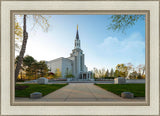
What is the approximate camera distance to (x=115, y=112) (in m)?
4.16

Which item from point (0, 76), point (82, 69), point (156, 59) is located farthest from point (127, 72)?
point (0, 76)

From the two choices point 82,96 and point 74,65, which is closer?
point 82,96

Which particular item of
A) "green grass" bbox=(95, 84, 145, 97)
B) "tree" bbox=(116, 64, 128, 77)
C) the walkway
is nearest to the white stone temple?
"tree" bbox=(116, 64, 128, 77)

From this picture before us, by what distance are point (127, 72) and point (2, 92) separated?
1420 inches

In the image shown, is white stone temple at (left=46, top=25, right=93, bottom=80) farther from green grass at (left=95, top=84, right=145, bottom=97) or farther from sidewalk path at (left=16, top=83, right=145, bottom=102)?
sidewalk path at (left=16, top=83, right=145, bottom=102)

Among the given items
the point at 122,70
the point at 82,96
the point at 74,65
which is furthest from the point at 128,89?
the point at 74,65

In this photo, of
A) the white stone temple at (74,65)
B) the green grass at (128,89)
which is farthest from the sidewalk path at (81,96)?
the white stone temple at (74,65)

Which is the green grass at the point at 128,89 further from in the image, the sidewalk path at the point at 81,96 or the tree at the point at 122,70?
the tree at the point at 122,70

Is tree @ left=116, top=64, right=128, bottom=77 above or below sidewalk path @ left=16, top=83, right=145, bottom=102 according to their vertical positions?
below

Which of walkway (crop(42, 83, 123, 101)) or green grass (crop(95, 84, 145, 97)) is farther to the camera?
green grass (crop(95, 84, 145, 97))

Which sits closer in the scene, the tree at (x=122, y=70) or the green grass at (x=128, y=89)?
the green grass at (x=128, y=89)

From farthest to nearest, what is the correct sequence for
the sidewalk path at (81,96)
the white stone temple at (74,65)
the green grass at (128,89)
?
the white stone temple at (74,65)
the green grass at (128,89)
the sidewalk path at (81,96)

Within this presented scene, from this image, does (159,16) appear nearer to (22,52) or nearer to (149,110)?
(149,110)

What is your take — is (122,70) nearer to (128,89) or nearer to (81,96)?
(128,89)
